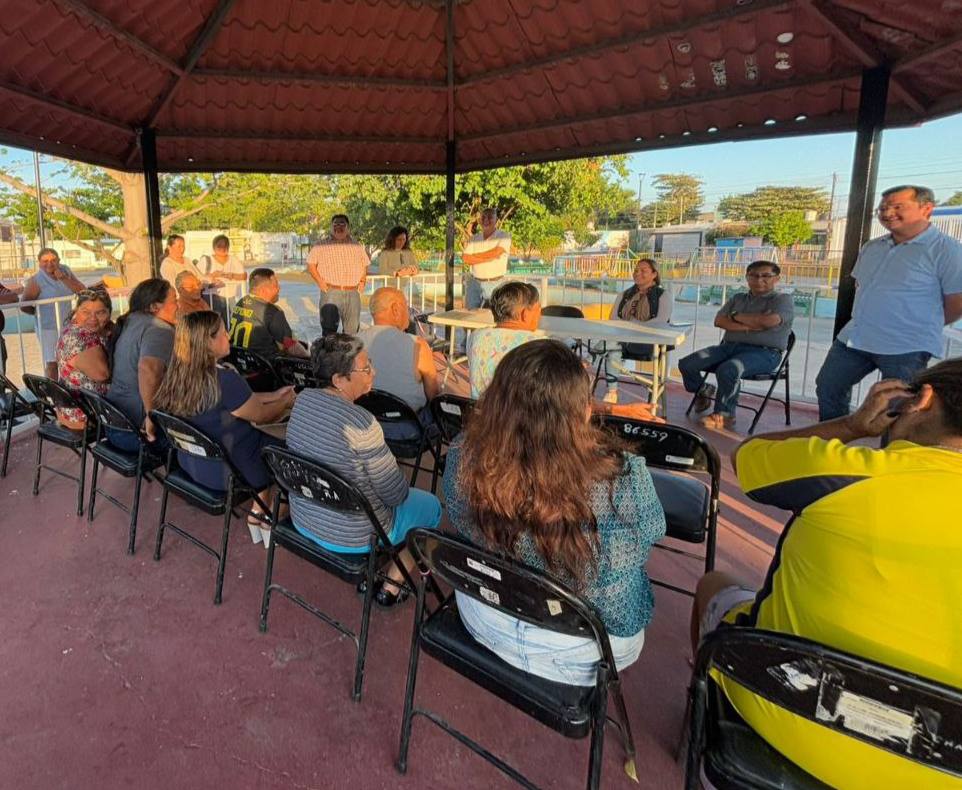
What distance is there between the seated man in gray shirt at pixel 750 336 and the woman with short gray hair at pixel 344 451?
350 centimetres

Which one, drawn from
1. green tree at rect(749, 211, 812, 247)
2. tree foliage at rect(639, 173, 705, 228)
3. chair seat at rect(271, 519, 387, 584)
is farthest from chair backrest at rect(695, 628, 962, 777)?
tree foliage at rect(639, 173, 705, 228)

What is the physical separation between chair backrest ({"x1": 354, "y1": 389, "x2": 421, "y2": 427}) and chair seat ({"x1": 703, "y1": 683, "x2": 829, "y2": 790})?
198 cm

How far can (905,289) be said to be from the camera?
3588 millimetres

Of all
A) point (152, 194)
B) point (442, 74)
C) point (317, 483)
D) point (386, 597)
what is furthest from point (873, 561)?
point (152, 194)

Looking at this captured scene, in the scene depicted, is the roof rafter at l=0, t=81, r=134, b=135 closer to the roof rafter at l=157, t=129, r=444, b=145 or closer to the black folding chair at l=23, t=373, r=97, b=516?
the roof rafter at l=157, t=129, r=444, b=145

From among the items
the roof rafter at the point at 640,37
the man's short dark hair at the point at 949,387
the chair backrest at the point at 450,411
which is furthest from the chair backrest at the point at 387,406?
the roof rafter at the point at 640,37

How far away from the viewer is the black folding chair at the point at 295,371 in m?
3.76

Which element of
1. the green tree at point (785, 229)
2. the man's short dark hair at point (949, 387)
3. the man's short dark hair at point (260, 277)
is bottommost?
the man's short dark hair at point (949, 387)

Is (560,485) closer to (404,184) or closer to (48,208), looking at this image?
(404,184)

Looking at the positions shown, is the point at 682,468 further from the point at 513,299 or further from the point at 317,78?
the point at 317,78

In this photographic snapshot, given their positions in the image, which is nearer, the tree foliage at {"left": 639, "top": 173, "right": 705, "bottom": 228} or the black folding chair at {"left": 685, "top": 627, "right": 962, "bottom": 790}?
the black folding chair at {"left": 685, "top": 627, "right": 962, "bottom": 790}

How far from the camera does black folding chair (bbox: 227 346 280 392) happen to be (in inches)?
169

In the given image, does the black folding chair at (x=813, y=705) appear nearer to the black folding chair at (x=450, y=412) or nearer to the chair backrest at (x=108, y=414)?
the black folding chair at (x=450, y=412)

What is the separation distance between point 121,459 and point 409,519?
1721mm
